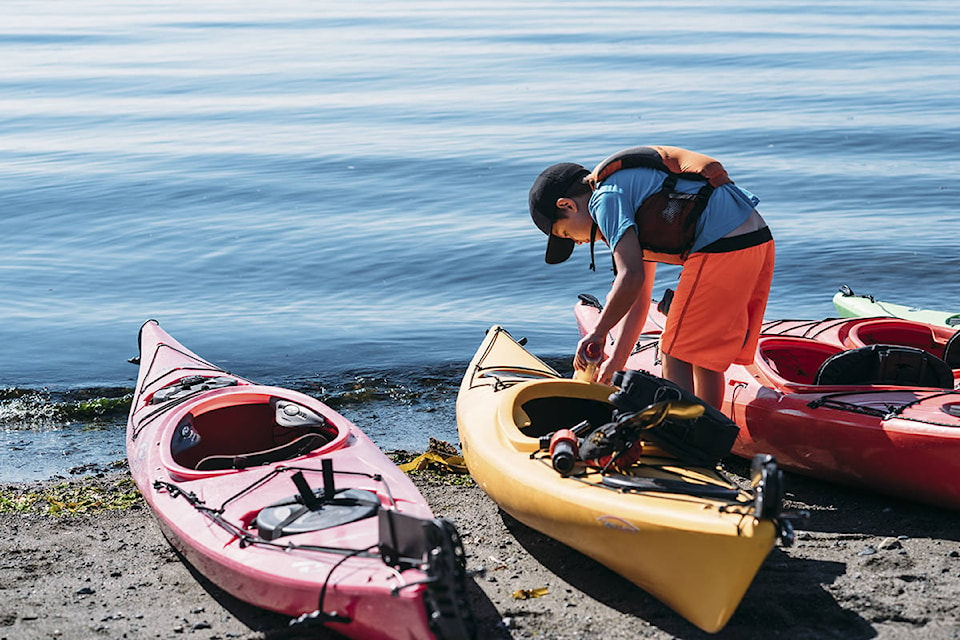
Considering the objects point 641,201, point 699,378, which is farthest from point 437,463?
point 641,201

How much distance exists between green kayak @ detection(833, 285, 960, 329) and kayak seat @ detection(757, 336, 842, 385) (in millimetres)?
1044

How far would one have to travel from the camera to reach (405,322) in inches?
416

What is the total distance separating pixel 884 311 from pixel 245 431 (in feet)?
16.2

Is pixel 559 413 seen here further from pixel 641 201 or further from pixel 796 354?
pixel 796 354

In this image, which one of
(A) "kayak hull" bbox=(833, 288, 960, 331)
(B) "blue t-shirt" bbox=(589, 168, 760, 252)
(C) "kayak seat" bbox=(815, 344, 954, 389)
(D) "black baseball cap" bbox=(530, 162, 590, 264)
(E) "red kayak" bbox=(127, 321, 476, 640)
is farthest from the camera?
(A) "kayak hull" bbox=(833, 288, 960, 331)

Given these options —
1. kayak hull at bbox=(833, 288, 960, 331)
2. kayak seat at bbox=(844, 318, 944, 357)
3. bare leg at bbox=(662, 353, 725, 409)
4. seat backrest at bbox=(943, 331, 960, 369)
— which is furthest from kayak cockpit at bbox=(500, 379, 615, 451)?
kayak hull at bbox=(833, 288, 960, 331)

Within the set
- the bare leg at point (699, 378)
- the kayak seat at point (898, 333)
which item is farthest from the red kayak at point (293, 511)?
the kayak seat at point (898, 333)

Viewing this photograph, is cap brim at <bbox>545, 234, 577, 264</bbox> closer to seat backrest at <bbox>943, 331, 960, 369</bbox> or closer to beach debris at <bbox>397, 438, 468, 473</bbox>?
beach debris at <bbox>397, 438, 468, 473</bbox>

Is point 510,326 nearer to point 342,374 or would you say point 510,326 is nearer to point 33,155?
point 342,374

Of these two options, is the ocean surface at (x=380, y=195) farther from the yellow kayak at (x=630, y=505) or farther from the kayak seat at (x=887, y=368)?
the kayak seat at (x=887, y=368)

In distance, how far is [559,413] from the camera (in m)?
5.56

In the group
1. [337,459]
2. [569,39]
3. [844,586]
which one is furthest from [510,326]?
[569,39]

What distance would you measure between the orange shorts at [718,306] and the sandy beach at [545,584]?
3.03ft

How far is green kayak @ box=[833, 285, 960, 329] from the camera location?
7.55m
